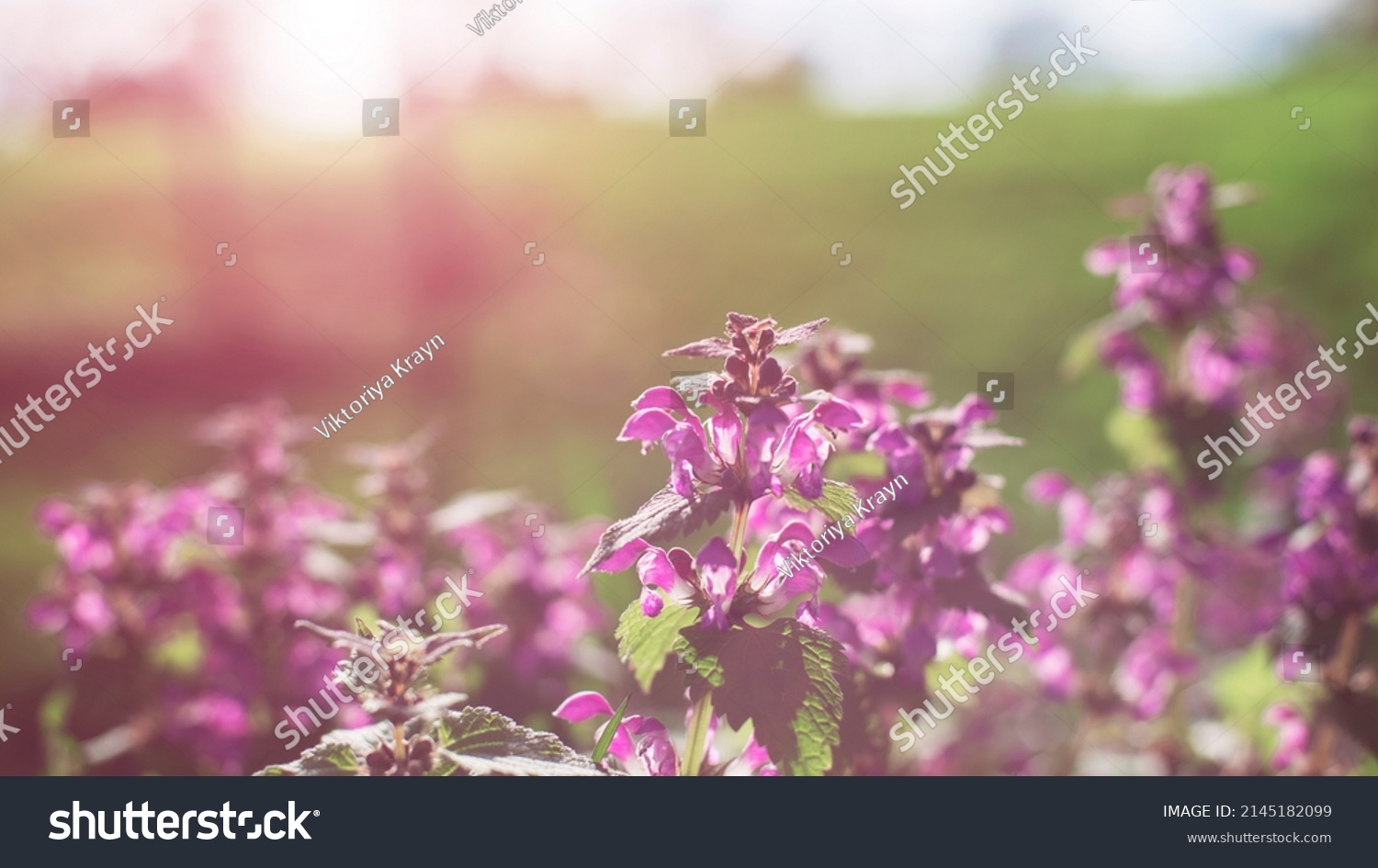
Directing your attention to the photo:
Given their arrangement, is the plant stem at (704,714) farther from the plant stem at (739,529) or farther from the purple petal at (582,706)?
the purple petal at (582,706)

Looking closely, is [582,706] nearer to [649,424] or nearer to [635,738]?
[635,738]

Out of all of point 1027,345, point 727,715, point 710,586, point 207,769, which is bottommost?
point 727,715

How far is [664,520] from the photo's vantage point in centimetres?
86

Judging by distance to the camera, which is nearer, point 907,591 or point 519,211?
point 907,591

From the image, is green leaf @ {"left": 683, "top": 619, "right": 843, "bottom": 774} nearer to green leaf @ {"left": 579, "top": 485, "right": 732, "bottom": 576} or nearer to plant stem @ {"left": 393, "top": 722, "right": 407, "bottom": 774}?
green leaf @ {"left": 579, "top": 485, "right": 732, "bottom": 576}

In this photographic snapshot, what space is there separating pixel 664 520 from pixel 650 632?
0.46ft

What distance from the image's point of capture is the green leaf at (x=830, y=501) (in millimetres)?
885

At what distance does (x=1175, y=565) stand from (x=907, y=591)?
79cm

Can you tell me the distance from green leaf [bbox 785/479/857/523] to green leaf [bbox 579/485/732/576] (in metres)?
0.06

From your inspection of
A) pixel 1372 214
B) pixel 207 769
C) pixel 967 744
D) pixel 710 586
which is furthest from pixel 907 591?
pixel 1372 214

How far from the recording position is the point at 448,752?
909 mm

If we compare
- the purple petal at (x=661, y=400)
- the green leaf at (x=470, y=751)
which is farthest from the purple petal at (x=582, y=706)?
the purple petal at (x=661, y=400)

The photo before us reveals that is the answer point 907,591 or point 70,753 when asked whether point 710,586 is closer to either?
point 907,591

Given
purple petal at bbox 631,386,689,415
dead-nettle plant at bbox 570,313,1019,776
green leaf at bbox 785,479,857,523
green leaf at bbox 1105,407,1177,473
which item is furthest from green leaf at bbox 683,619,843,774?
green leaf at bbox 1105,407,1177,473
